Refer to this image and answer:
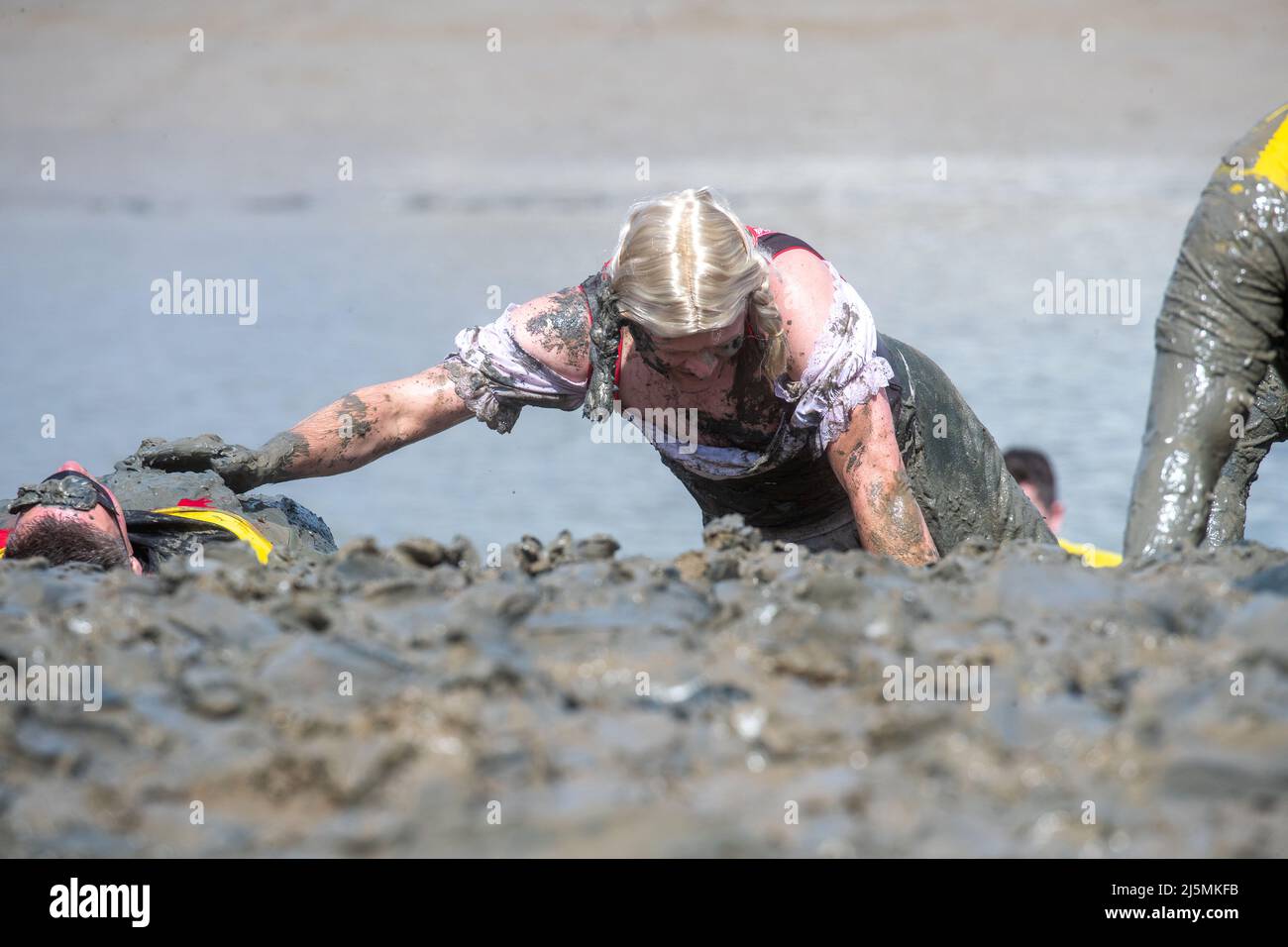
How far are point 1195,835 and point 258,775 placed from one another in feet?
4.54

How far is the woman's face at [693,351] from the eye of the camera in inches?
129

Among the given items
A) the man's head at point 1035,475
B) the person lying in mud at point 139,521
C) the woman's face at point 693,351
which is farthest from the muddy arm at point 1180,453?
the man's head at point 1035,475

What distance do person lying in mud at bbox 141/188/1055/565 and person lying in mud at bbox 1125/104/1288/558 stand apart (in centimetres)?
67

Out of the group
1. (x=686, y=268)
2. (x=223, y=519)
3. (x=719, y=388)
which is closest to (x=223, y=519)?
(x=223, y=519)

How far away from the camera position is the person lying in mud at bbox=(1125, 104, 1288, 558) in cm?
281

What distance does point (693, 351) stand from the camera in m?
3.30

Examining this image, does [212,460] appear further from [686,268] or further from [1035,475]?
[1035,475]

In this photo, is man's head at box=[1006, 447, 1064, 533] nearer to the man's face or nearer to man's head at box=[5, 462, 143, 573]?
the man's face

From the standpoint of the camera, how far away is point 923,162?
22.6 metres

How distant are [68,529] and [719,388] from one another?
65.5 inches

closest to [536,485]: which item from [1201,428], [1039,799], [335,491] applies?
[335,491]

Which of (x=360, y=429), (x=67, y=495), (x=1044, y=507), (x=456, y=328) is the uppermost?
(x=360, y=429)

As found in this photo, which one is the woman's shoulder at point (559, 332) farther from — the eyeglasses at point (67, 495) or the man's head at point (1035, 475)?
the man's head at point (1035, 475)
